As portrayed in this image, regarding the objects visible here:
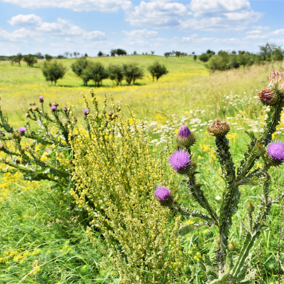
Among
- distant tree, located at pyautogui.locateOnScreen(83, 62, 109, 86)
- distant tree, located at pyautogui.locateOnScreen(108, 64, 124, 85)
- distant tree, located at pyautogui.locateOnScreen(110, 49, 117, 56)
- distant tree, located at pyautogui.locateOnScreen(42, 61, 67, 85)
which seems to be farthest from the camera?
distant tree, located at pyautogui.locateOnScreen(110, 49, 117, 56)

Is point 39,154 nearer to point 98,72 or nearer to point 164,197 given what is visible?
point 164,197

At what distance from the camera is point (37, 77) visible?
46000 mm

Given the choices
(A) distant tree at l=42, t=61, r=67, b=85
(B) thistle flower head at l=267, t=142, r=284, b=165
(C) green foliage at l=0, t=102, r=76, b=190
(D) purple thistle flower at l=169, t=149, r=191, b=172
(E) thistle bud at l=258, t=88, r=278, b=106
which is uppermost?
(A) distant tree at l=42, t=61, r=67, b=85

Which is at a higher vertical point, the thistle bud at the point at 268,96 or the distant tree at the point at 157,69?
the distant tree at the point at 157,69

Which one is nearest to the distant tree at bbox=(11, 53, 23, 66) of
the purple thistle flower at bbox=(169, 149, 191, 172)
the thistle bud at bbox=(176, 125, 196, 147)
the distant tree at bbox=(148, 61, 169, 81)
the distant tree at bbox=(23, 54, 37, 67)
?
the distant tree at bbox=(23, 54, 37, 67)

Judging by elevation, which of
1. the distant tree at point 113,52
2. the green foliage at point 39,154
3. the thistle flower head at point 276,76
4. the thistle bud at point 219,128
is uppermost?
the distant tree at point 113,52

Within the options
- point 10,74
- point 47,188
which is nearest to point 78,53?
point 10,74

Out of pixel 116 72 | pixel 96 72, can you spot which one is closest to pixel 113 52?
pixel 116 72

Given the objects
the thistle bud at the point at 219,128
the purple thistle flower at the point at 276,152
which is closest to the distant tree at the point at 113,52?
the thistle bud at the point at 219,128

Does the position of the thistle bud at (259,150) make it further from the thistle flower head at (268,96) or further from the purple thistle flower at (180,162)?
the purple thistle flower at (180,162)

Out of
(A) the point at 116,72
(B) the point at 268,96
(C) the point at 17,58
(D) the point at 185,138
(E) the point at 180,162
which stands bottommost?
(E) the point at 180,162

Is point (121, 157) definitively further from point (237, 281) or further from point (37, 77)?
point (37, 77)

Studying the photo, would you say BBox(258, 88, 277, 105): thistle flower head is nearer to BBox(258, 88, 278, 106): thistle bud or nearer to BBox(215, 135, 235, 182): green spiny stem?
BBox(258, 88, 278, 106): thistle bud

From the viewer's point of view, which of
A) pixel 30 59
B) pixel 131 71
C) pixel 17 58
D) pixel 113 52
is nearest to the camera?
pixel 131 71
